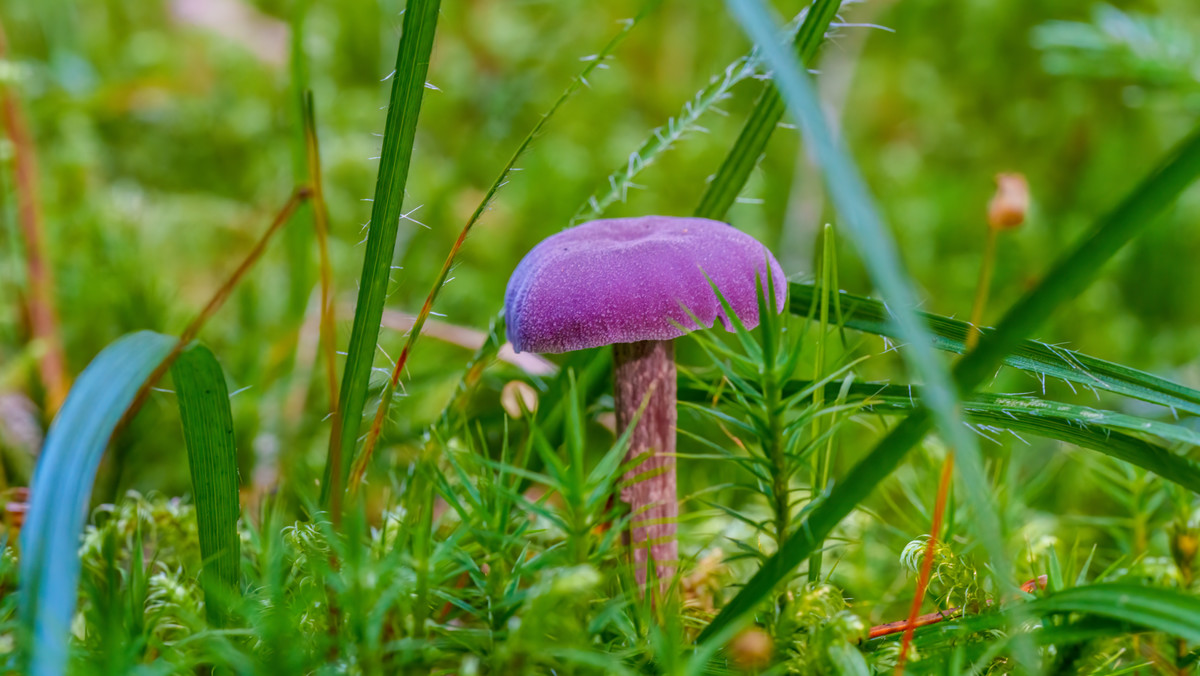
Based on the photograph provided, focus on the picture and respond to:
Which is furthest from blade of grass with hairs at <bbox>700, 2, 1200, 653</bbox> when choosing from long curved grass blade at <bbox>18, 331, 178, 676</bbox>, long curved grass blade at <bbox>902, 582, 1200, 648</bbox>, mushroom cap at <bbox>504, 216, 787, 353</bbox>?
long curved grass blade at <bbox>18, 331, 178, 676</bbox>

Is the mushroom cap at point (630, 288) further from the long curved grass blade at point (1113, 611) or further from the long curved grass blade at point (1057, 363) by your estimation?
the long curved grass blade at point (1113, 611)

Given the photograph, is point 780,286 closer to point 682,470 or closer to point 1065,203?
point 682,470

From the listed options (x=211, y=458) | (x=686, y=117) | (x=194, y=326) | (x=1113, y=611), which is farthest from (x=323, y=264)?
(x=1113, y=611)

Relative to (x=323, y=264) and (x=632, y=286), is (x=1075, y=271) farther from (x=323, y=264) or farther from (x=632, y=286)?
(x=323, y=264)

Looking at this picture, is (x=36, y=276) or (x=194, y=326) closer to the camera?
(x=194, y=326)

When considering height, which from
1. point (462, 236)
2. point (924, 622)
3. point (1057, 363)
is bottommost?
point (924, 622)

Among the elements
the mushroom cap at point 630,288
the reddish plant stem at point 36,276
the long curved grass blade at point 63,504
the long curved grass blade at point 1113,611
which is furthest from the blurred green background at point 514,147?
the long curved grass blade at point 1113,611
